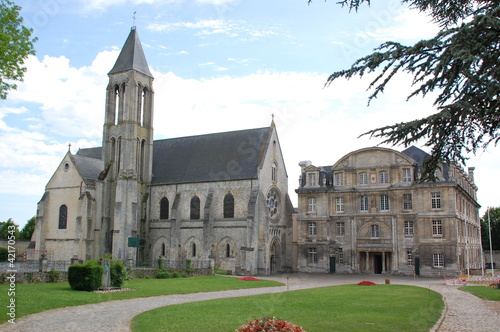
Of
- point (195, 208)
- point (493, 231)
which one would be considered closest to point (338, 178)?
point (195, 208)

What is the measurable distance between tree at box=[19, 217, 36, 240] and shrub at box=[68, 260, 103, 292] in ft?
177

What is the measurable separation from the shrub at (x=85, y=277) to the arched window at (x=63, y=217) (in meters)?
24.5

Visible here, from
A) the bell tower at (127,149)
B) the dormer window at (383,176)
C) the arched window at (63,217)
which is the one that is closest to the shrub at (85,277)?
the bell tower at (127,149)

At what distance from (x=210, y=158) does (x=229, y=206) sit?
6070mm

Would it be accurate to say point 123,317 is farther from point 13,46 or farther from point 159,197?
point 159,197

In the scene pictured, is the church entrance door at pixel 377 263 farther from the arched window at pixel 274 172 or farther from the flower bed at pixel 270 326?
the flower bed at pixel 270 326

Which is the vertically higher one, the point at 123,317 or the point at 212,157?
the point at 212,157

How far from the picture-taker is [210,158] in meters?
47.1

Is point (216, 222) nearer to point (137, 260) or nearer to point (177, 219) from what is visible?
point (177, 219)

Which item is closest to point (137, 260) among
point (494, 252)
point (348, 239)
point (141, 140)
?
point (141, 140)

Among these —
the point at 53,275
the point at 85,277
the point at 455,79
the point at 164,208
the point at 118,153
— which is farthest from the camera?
the point at 118,153

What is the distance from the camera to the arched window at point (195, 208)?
45250 millimetres

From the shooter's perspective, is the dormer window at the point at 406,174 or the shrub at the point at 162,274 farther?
the dormer window at the point at 406,174

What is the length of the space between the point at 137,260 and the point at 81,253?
5254 millimetres
